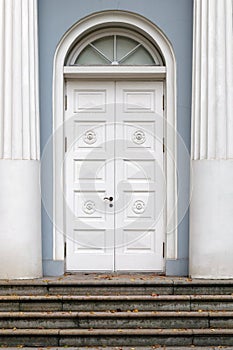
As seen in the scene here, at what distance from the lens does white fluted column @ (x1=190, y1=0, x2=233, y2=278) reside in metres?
10.0

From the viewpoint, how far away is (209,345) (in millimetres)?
8938

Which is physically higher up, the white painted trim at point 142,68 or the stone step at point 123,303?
the white painted trim at point 142,68

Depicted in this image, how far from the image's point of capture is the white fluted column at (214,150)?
1002cm

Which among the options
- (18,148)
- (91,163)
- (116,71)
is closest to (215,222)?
(91,163)

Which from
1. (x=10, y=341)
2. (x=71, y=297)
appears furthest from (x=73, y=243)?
(x=10, y=341)

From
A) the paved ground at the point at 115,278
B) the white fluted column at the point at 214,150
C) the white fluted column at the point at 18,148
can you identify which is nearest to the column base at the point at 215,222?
the white fluted column at the point at 214,150

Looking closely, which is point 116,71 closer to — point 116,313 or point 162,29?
point 162,29

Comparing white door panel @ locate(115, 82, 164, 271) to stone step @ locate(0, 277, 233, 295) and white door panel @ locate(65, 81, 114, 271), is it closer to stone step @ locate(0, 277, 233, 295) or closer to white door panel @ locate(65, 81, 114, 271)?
white door panel @ locate(65, 81, 114, 271)

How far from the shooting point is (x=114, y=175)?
35.7 feet

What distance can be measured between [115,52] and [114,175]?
5.90ft

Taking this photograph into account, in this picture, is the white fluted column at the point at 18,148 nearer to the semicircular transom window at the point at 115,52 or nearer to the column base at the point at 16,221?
the column base at the point at 16,221

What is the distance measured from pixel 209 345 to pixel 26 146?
3609mm

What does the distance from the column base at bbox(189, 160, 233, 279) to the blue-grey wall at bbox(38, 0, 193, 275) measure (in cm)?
55

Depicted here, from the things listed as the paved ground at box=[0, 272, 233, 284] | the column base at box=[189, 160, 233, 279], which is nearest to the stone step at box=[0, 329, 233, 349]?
the paved ground at box=[0, 272, 233, 284]
